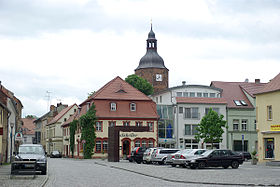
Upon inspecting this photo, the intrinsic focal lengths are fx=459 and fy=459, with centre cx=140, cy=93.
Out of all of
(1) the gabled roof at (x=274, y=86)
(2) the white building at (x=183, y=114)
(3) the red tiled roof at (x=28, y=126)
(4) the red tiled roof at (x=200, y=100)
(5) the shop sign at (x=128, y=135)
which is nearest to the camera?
(1) the gabled roof at (x=274, y=86)

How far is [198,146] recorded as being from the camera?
7000 cm

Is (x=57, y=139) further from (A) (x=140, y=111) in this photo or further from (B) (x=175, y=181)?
(B) (x=175, y=181)

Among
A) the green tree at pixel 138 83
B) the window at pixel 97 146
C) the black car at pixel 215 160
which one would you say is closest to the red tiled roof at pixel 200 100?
the window at pixel 97 146

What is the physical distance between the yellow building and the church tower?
64.1 metres

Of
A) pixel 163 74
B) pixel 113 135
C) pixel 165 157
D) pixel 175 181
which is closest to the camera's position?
pixel 175 181

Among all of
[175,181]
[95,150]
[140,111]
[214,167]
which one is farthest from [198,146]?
[175,181]

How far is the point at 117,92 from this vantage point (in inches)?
2576

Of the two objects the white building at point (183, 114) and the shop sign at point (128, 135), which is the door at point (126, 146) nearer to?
the shop sign at point (128, 135)

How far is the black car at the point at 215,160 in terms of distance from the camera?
32219 millimetres

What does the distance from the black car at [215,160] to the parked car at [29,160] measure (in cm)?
1103

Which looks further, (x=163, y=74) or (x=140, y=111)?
(x=163, y=74)

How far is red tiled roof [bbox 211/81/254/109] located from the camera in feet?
238

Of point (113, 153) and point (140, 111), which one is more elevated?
point (140, 111)

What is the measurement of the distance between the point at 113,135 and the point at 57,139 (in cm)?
5030
